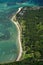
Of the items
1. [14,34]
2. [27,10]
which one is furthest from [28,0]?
[14,34]

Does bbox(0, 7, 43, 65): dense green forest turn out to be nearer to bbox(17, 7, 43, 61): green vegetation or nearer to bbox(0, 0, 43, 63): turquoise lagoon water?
bbox(17, 7, 43, 61): green vegetation

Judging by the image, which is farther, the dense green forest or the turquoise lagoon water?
the turquoise lagoon water

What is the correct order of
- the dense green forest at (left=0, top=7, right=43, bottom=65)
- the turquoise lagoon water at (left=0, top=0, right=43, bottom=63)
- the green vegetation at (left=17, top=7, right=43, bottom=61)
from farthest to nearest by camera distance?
the turquoise lagoon water at (left=0, top=0, right=43, bottom=63) < the green vegetation at (left=17, top=7, right=43, bottom=61) < the dense green forest at (left=0, top=7, right=43, bottom=65)

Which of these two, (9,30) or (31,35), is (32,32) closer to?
(31,35)

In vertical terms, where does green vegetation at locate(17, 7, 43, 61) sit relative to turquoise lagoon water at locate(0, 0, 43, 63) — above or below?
above

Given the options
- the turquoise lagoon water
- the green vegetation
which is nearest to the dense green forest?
the green vegetation

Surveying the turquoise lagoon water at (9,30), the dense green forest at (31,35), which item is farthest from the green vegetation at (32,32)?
the turquoise lagoon water at (9,30)
